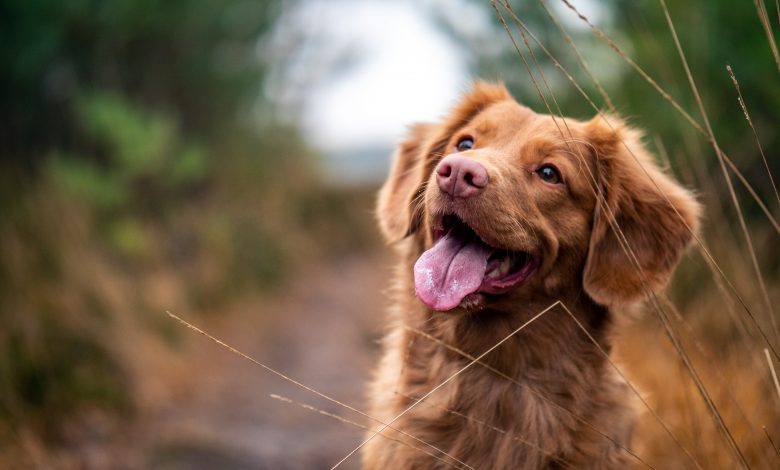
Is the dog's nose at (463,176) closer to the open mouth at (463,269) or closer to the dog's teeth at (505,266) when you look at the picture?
the open mouth at (463,269)

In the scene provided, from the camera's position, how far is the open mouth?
7.38 feet

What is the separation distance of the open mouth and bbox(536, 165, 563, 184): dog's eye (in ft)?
0.99

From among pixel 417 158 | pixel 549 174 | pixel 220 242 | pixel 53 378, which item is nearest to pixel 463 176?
pixel 549 174

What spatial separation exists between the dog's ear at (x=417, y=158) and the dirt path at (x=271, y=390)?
28cm

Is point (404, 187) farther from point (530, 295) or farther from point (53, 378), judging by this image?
point (53, 378)

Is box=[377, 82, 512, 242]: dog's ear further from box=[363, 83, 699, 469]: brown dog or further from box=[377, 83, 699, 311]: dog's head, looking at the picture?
box=[363, 83, 699, 469]: brown dog

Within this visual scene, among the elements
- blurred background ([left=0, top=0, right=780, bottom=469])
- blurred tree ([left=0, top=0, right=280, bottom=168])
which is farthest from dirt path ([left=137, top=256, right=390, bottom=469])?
blurred tree ([left=0, top=0, right=280, bottom=168])

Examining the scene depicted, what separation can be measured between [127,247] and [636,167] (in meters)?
4.14

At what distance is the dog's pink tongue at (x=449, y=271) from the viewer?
7.36 feet

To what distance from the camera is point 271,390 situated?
5336mm

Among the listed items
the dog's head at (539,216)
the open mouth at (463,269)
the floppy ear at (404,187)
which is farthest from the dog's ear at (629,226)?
the floppy ear at (404,187)

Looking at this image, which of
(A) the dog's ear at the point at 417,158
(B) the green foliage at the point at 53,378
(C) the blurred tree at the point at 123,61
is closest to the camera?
(A) the dog's ear at the point at 417,158

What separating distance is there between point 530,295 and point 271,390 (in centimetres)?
340

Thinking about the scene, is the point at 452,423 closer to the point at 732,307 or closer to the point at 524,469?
the point at 524,469
